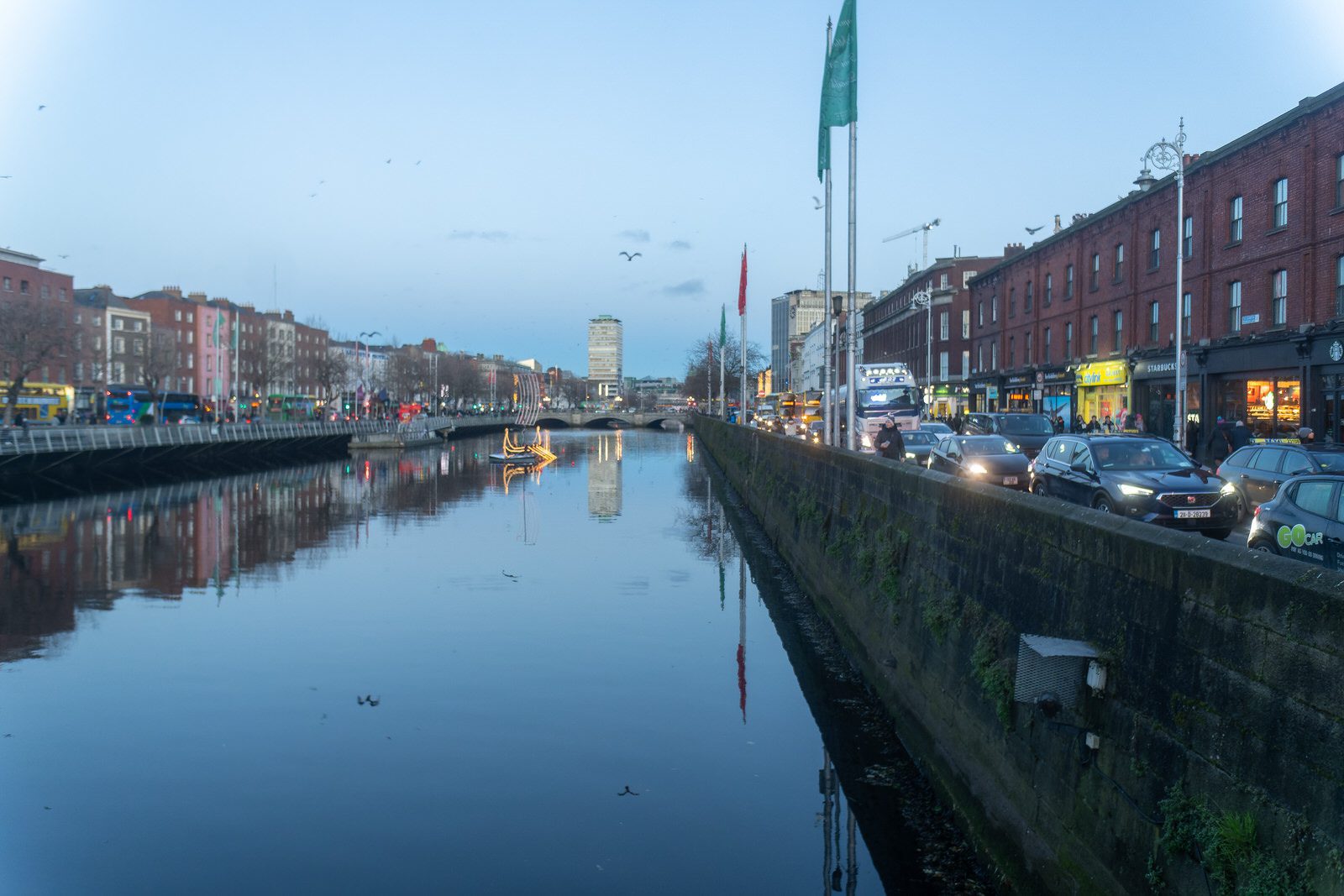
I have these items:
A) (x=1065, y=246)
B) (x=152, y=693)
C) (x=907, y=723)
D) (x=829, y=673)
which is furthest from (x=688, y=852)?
(x=1065, y=246)

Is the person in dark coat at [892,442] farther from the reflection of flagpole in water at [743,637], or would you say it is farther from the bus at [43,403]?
the bus at [43,403]

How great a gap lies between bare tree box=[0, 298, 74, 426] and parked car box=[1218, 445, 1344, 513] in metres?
57.8

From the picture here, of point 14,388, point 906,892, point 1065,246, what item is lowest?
point 906,892

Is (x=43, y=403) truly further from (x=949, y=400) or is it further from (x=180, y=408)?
(x=949, y=400)

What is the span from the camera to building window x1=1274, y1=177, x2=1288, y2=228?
31938mm

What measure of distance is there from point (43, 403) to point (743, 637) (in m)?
79.5

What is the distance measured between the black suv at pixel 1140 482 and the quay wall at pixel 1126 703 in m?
5.34

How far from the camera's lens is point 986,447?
2402cm

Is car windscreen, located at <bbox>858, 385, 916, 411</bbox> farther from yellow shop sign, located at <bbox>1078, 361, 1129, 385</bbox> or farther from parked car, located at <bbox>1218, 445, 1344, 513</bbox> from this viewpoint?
parked car, located at <bbox>1218, 445, 1344, 513</bbox>

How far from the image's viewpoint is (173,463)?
5616cm

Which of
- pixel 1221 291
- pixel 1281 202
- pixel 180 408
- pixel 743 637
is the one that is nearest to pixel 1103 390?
pixel 1221 291

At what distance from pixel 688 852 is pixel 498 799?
196cm

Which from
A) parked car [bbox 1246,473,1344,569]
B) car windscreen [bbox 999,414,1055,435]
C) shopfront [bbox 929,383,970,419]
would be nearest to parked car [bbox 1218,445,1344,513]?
parked car [bbox 1246,473,1344,569]

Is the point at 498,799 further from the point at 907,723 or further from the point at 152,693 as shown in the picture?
the point at 152,693
